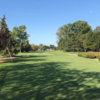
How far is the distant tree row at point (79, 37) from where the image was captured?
154ft

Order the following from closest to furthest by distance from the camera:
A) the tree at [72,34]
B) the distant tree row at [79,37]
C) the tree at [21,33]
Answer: the distant tree row at [79,37]
the tree at [72,34]
the tree at [21,33]

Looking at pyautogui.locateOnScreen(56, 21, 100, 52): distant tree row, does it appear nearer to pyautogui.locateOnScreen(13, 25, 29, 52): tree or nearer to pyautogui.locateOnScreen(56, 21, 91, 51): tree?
pyautogui.locateOnScreen(56, 21, 91, 51): tree

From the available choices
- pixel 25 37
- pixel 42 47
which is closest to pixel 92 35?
pixel 25 37

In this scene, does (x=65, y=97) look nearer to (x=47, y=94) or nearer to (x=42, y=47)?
(x=47, y=94)

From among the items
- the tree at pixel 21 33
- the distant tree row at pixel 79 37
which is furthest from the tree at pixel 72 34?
the tree at pixel 21 33

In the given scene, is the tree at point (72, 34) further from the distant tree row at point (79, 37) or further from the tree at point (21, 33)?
the tree at point (21, 33)

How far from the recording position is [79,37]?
219 ft

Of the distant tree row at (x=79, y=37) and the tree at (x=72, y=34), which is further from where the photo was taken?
the tree at (x=72, y=34)

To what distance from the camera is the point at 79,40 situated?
6300 cm

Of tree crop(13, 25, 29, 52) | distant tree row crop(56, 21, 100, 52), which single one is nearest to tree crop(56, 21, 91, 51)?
distant tree row crop(56, 21, 100, 52)

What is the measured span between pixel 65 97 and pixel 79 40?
60833 mm

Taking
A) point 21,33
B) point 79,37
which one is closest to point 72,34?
point 79,37

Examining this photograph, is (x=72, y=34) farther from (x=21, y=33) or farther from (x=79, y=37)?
(x=21, y=33)

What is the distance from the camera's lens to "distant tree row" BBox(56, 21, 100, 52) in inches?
1843
